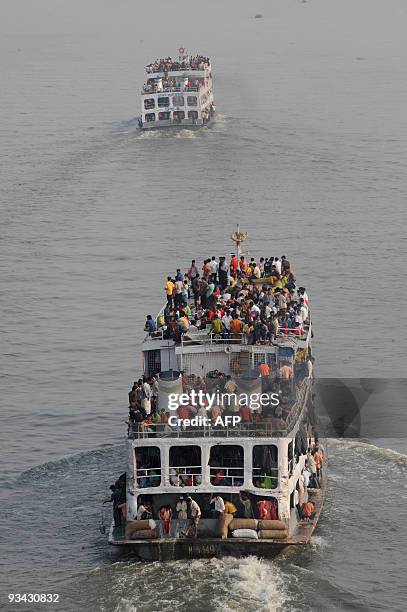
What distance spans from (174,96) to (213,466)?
2764 inches

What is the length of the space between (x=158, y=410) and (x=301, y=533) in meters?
5.22

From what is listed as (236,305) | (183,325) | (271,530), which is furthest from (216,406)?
(236,305)

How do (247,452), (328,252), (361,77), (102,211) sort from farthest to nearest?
(361,77)
(102,211)
(328,252)
(247,452)

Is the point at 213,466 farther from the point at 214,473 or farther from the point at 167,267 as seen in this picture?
the point at 167,267

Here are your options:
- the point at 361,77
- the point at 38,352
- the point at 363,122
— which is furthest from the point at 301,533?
the point at 361,77

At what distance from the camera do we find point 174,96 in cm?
10375

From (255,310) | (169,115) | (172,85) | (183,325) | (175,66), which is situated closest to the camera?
(183,325)

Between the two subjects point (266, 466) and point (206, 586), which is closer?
point (206, 586)

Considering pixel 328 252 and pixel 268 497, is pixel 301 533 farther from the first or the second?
pixel 328 252

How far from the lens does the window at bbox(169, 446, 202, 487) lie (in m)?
36.4

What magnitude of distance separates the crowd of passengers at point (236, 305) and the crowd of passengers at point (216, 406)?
1.63 metres

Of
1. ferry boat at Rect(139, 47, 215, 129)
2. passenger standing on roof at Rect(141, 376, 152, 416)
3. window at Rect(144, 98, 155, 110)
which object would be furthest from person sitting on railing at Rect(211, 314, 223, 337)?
window at Rect(144, 98, 155, 110)

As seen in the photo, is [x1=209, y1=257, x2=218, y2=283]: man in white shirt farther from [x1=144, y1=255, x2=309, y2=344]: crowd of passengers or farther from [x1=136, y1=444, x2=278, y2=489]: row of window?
→ [x1=136, y1=444, x2=278, y2=489]: row of window

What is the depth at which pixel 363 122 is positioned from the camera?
362ft
